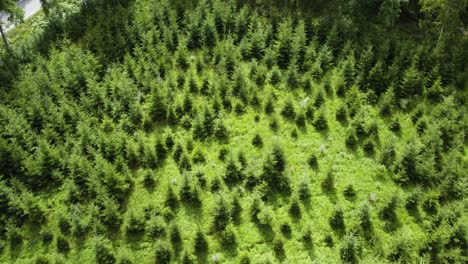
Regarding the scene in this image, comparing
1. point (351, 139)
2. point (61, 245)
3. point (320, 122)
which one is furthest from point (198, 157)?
point (351, 139)

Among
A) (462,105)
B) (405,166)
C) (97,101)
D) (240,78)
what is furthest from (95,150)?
(462,105)

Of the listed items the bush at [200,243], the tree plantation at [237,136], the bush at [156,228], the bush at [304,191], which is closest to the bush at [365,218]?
the tree plantation at [237,136]

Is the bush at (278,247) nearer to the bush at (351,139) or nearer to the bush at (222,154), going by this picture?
the bush at (222,154)

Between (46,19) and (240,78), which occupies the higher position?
(46,19)

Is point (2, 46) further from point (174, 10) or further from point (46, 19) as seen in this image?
point (174, 10)

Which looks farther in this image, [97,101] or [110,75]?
[110,75]

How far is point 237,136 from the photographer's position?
22.5 m

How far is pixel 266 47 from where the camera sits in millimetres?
28078

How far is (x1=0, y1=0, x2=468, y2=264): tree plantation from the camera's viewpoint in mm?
17984

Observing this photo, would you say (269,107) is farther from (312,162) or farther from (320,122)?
(312,162)

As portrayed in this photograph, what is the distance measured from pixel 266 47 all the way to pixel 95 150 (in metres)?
14.2

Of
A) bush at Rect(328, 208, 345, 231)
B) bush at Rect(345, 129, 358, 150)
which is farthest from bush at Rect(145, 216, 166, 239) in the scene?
bush at Rect(345, 129, 358, 150)

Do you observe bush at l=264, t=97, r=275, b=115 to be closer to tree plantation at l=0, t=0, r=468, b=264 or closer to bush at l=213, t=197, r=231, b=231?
tree plantation at l=0, t=0, r=468, b=264

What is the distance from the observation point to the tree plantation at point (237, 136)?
708 inches
